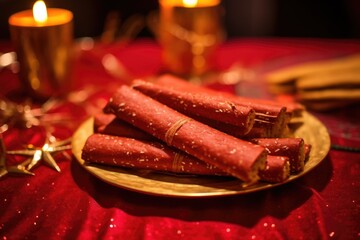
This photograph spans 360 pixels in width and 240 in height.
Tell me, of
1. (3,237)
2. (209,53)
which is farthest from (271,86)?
(3,237)

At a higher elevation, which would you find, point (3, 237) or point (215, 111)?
point (215, 111)

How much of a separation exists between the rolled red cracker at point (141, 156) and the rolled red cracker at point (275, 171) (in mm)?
63

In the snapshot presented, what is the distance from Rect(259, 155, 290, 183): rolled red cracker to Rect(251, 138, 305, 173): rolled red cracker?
29 millimetres

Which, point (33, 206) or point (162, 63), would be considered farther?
point (162, 63)

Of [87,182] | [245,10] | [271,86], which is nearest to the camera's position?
[87,182]

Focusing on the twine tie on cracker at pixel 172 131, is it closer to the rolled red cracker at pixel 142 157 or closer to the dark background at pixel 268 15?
the rolled red cracker at pixel 142 157

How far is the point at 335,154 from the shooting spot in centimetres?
77

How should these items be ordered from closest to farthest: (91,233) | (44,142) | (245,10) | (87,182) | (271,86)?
(91,233)
(87,182)
(44,142)
(271,86)
(245,10)

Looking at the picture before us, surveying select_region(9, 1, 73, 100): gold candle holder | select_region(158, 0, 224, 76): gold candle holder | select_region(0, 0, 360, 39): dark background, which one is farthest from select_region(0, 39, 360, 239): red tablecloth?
select_region(0, 0, 360, 39): dark background

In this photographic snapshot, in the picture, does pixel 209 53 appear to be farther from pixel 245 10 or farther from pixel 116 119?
pixel 245 10

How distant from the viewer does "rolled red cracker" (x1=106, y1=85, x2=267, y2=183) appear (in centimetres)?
59

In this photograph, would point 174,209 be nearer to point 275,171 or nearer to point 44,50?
point 275,171

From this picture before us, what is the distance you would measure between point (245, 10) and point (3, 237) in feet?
6.83

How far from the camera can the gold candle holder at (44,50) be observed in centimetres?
95
